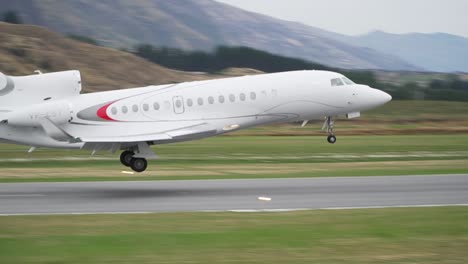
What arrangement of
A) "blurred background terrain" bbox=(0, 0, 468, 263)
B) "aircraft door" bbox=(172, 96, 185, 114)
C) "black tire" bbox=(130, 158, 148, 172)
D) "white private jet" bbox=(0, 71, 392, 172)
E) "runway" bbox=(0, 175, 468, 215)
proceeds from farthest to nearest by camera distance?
"aircraft door" bbox=(172, 96, 185, 114) < "black tire" bbox=(130, 158, 148, 172) < "white private jet" bbox=(0, 71, 392, 172) < "runway" bbox=(0, 175, 468, 215) < "blurred background terrain" bbox=(0, 0, 468, 263)

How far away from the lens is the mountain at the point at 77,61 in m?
96.0

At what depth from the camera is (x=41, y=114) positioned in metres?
29.4

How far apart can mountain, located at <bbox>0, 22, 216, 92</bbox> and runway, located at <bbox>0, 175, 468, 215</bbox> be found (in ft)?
214

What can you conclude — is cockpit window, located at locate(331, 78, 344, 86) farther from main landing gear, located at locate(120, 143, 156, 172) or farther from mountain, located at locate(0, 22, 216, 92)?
mountain, located at locate(0, 22, 216, 92)

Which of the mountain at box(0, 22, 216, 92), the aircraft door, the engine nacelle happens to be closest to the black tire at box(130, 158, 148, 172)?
the aircraft door

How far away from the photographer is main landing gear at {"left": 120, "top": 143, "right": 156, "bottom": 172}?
96.5 ft

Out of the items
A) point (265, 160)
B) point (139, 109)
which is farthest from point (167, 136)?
point (265, 160)

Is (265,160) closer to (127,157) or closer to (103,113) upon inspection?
(127,157)

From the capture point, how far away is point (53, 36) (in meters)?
108

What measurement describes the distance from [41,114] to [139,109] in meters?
3.60

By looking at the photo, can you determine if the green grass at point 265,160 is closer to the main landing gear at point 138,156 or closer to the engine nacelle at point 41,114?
the main landing gear at point 138,156

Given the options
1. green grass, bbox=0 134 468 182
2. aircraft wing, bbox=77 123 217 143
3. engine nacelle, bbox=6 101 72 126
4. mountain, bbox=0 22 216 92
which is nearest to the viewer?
aircraft wing, bbox=77 123 217 143

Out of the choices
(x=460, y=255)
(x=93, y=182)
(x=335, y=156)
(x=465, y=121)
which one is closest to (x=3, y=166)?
(x=93, y=182)

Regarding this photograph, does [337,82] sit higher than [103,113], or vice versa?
[337,82]
